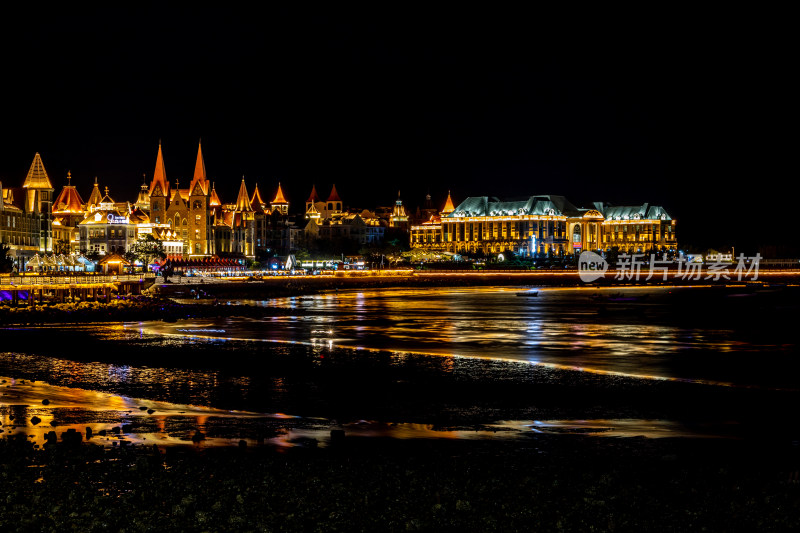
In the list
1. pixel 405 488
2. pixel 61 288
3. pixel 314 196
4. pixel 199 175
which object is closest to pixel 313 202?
pixel 314 196

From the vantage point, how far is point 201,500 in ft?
26.3

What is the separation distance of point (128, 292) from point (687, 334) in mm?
42196

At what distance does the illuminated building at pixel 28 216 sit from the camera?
9662cm

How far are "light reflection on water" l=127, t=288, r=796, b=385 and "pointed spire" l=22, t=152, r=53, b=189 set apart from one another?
7201 cm

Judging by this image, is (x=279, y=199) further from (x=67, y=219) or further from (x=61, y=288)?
(x=61, y=288)

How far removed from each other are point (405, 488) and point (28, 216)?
344 feet

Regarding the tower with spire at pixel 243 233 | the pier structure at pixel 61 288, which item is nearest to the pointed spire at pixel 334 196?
the tower with spire at pixel 243 233

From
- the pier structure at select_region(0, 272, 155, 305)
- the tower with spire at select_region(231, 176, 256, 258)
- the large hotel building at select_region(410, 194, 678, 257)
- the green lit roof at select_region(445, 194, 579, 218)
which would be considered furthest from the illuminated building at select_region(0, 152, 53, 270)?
the green lit roof at select_region(445, 194, 579, 218)

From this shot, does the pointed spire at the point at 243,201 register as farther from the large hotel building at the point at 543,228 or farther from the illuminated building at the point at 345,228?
the large hotel building at the point at 543,228

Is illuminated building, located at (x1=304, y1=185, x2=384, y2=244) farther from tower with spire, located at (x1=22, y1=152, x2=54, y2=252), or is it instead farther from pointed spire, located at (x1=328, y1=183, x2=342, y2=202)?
tower with spire, located at (x1=22, y1=152, x2=54, y2=252)

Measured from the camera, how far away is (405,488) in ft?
27.9

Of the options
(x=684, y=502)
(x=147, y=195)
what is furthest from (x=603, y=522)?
(x=147, y=195)

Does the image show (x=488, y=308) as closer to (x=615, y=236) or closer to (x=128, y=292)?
(x=128, y=292)

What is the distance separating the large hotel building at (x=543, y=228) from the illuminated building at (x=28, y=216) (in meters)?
78.7
